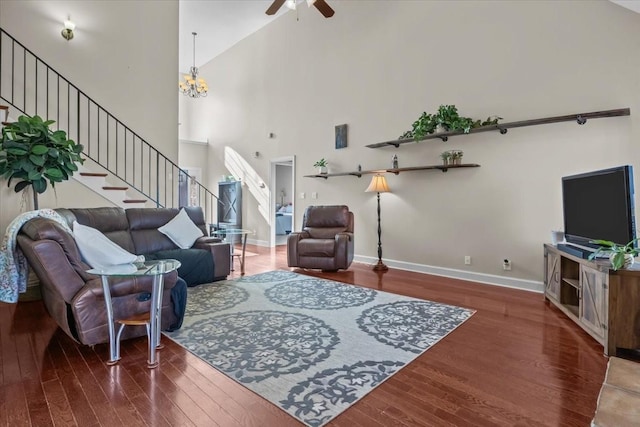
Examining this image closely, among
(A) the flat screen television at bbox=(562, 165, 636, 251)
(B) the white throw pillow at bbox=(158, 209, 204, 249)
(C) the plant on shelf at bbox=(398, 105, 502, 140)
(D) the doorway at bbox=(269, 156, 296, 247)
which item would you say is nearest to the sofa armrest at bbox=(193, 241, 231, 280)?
(B) the white throw pillow at bbox=(158, 209, 204, 249)

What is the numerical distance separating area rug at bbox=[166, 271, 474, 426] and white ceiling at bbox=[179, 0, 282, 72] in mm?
5743

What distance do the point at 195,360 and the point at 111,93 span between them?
5.08 m

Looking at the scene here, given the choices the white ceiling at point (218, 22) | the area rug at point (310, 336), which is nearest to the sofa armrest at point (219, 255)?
the area rug at point (310, 336)

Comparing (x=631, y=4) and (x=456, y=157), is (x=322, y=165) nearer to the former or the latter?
(x=456, y=157)

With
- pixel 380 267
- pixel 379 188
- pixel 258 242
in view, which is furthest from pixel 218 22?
pixel 380 267

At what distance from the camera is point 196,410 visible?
1.75 meters

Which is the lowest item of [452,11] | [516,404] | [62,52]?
[516,404]

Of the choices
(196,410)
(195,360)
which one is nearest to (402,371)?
(196,410)

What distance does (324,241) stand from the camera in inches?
200

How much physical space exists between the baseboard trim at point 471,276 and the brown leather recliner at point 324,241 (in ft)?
2.86

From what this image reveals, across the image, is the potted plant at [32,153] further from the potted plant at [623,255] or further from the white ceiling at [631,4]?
the white ceiling at [631,4]

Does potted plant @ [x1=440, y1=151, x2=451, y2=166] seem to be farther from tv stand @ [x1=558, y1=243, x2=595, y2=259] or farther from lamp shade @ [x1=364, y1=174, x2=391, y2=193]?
tv stand @ [x1=558, y1=243, x2=595, y2=259]

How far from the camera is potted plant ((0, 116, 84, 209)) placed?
3.41 meters

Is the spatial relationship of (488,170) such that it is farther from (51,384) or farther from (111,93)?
(111,93)
